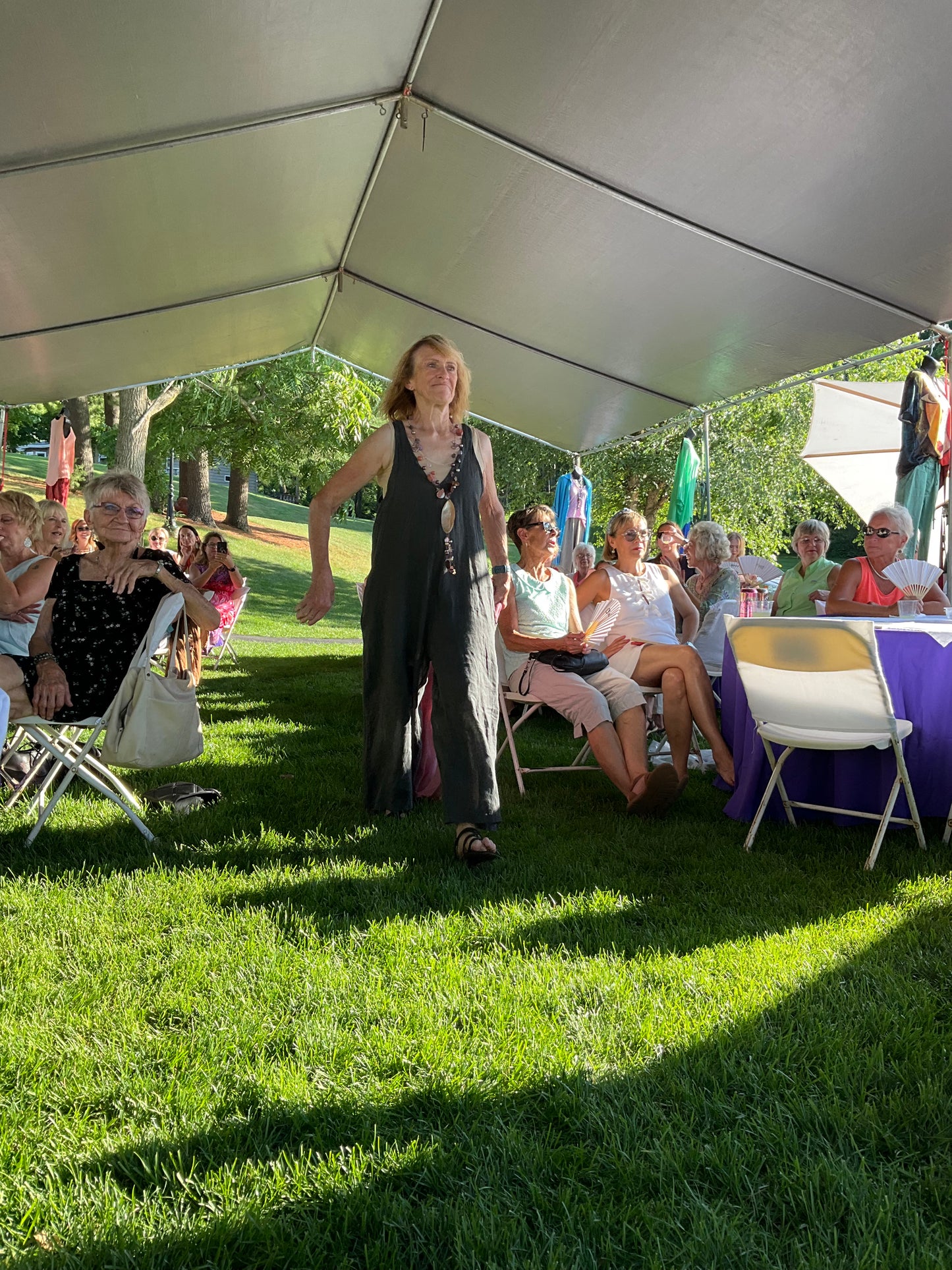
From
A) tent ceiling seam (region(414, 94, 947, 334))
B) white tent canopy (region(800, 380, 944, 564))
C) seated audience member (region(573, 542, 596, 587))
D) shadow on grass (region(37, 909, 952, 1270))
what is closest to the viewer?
shadow on grass (region(37, 909, 952, 1270))

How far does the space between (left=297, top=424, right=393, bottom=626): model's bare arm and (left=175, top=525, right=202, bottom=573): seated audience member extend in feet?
22.6

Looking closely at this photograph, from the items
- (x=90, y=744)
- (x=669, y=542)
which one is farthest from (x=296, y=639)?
(x=90, y=744)

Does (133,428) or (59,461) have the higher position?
(133,428)

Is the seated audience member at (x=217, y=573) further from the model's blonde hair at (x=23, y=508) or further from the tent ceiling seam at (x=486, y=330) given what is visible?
the model's blonde hair at (x=23, y=508)

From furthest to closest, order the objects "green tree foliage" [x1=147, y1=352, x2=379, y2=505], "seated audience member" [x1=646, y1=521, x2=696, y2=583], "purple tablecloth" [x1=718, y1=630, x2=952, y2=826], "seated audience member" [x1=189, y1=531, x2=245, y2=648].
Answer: "green tree foliage" [x1=147, y1=352, x2=379, y2=505] < "seated audience member" [x1=189, y1=531, x2=245, y2=648] < "seated audience member" [x1=646, y1=521, x2=696, y2=583] < "purple tablecloth" [x1=718, y1=630, x2=952, y2=826]

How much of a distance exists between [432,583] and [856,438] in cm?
724

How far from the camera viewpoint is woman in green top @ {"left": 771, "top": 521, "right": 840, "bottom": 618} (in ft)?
22.8

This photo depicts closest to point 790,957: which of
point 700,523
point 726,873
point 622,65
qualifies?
point 726,873

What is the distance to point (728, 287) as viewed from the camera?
6.24 m

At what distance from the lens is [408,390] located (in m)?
3.96

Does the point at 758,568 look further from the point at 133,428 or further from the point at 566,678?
the point at 133,428

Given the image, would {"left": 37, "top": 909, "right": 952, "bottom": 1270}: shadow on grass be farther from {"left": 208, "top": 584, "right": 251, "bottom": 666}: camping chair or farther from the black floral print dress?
{"left": 208, "top": 584, "right": 251, "bottom": 666}: camping chair

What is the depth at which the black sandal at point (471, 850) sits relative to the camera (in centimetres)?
362

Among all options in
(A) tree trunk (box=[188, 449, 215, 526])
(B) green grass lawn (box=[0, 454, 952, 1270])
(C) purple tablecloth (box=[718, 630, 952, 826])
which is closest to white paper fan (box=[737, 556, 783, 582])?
(C) purple tablecloth (box=[718, 630, 952, 826])
